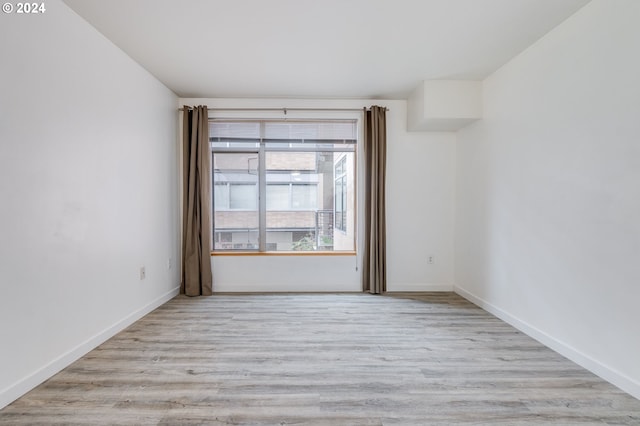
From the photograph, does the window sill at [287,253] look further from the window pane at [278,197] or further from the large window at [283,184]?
the window pane at [278,197]

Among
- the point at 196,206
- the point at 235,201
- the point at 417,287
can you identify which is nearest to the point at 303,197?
the point at 235,201

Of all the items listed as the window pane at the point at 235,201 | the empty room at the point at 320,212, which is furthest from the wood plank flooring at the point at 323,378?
the window pane at the point at 235,201

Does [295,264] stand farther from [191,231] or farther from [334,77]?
[334,77]

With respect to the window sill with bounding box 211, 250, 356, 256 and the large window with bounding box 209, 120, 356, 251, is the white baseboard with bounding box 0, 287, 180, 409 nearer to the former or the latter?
the window sill with bounding box 211, 250, 356, 256

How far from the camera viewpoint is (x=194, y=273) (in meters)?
3.67

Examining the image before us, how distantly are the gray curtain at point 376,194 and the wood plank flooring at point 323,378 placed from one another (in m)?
0.87

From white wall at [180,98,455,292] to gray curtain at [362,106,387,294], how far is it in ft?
0.42

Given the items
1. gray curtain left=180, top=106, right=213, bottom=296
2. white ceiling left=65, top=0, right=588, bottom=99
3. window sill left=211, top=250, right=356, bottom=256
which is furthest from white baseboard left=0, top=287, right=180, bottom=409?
white ceiling left=65, top=0, right=588, bottom=99

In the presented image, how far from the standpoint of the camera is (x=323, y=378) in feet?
6.29

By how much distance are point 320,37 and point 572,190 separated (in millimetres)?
2238

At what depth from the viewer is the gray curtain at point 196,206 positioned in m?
3.67

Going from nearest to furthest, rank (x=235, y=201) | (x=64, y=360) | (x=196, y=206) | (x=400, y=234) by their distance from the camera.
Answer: (x=64, y=360), (x=196, y=206), (x=400, y=234), (x=235, y=201)

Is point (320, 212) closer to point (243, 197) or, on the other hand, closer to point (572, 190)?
point (243, 197)

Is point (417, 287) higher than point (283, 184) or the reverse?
the reverse
